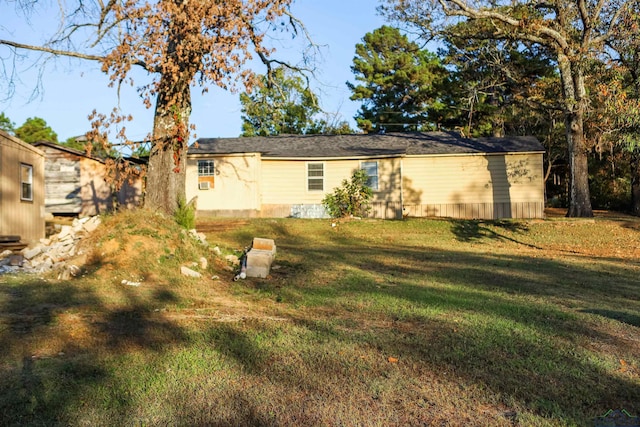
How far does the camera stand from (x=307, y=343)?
5.88 metres

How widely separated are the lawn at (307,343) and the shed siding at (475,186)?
47.6 ft

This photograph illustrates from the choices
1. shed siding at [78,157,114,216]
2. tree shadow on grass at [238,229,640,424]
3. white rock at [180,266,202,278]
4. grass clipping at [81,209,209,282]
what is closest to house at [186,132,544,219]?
shed siding at [78,157,114,216]

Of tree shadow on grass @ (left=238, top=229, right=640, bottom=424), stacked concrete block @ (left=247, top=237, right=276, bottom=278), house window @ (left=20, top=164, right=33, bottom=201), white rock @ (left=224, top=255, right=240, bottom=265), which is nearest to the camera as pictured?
tree shadow on grass @ (left=238, top=229, right=640, bottom=424)

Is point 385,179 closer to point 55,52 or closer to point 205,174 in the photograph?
point 205,174

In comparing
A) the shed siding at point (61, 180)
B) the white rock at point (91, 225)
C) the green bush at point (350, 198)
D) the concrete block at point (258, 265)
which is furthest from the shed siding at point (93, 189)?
the concrete block at point (258, 265)

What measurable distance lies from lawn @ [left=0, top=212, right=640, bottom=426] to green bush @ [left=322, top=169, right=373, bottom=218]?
11404 mm

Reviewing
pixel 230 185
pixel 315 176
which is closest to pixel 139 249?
pixel 230 185

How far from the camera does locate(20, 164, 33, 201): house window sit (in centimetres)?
1486

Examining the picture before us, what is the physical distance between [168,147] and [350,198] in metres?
11.5

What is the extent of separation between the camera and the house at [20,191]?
1381 cm

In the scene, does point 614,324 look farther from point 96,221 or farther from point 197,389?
point 96,221

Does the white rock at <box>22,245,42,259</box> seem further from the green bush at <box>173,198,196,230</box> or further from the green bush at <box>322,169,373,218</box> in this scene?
the green bush at <box>322,169,373,218</box>

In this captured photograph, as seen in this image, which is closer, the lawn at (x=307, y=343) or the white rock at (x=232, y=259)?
the lawn at (x=307, y=343)

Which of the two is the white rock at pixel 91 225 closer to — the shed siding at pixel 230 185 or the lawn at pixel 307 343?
the lawn at pixel 307 343
